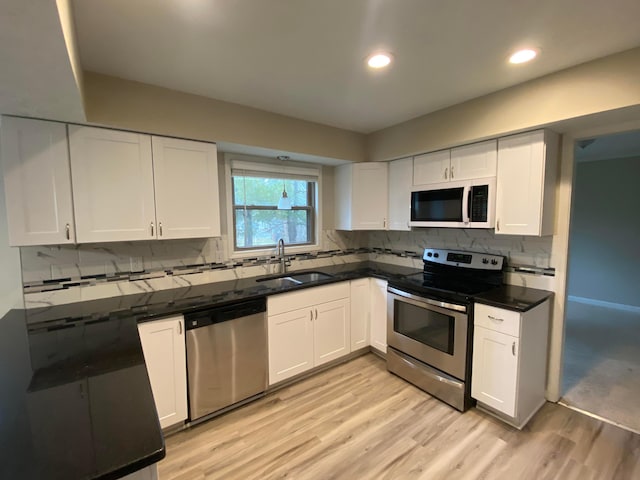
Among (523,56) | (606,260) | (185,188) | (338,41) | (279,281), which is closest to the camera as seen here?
(338,41)

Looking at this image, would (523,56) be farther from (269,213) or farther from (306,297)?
(269,213)

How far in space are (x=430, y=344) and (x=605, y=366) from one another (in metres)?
2.01

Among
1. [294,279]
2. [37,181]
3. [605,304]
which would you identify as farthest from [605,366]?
[37,181]

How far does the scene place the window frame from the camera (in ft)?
9.53

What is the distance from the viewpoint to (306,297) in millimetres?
2740

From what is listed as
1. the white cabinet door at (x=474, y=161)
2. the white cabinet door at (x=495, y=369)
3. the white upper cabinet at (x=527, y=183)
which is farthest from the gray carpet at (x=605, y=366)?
the white cabinet door at (x=474, y=161)

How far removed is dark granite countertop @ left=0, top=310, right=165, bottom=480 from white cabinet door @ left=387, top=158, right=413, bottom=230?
263 cm

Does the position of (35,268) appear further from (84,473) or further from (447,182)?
(447,182)

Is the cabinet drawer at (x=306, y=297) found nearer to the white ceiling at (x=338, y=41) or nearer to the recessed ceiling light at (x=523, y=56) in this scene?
the white ceiling at (x=338, y=41)

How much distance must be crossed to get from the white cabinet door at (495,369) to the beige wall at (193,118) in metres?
2.23

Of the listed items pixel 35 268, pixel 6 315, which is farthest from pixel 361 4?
pixel 6 315

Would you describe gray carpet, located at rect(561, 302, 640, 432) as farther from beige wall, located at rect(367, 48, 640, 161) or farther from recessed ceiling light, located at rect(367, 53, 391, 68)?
recessed ceiling light, located at rect(367, 53, 391, 68)

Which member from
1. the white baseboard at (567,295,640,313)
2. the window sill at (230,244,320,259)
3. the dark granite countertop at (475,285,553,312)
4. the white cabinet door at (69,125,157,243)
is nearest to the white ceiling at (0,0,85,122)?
the white cabinet door at (69,125,157,243)

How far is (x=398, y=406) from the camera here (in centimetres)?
245
